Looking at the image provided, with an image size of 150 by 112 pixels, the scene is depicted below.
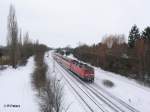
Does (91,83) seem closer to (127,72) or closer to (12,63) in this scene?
(127,72)

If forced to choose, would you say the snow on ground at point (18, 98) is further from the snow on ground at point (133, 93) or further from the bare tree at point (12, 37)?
the bare tree at point (12, 37)

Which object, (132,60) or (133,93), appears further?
(132,60)

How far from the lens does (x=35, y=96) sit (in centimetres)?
2841

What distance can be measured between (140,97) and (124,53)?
31.2 meters

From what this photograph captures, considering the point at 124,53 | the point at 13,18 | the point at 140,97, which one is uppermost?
the point at 13,18

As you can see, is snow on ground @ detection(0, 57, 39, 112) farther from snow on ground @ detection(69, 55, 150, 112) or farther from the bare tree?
the bare tree

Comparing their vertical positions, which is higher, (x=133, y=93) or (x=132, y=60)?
(x=132, y=60)

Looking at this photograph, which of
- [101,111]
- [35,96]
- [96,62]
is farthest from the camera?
[96,62]

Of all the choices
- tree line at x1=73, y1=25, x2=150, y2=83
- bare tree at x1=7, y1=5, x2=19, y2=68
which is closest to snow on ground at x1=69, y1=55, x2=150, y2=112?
tree line at x1=73, y1=25, x2=150, y2=83

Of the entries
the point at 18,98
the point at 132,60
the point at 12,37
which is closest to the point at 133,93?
the point at 18,98

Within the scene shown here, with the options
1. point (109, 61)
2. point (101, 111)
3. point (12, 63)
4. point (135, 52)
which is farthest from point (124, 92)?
point (12, 63)

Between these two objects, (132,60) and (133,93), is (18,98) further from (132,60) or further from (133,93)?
(132,60)

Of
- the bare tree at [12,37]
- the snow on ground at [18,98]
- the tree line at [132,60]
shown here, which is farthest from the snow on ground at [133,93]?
the bare tree at [12,37]

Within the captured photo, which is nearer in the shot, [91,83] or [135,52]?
[91,83]
